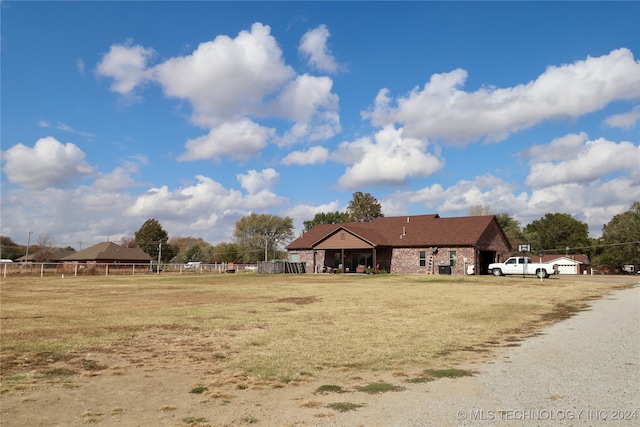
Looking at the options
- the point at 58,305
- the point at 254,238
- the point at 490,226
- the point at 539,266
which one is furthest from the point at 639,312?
the point at 254,238

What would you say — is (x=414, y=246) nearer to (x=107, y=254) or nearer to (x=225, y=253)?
(x=107, y=254)

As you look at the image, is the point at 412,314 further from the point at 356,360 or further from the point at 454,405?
the point at 454,405

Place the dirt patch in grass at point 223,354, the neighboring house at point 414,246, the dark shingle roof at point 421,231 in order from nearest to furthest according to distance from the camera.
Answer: the dirt patch in grass at point 223,354 < the neighboring house at point 414,246 < the dark shingle roof at point 421,231

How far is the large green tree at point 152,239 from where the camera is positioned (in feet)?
343

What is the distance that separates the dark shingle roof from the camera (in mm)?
44250

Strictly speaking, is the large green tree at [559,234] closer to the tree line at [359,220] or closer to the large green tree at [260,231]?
the tree line at [359,220]

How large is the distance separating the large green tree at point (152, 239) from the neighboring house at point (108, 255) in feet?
71.5

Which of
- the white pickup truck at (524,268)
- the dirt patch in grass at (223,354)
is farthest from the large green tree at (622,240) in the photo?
the dirt patch in grass at (223,354)

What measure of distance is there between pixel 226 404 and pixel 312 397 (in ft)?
3.77

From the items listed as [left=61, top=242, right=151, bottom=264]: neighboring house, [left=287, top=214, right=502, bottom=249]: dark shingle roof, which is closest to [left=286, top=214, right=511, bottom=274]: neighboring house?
[left=287, top=214, right=502, bottom=249]: dark shingle roof

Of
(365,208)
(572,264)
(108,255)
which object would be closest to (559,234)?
(572,264)

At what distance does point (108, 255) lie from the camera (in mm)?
76125

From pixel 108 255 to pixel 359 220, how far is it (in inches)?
1734

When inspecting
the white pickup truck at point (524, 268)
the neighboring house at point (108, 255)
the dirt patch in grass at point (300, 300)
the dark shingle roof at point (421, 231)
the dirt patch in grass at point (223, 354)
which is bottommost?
the dirt patch in grass at point (223, 354)
